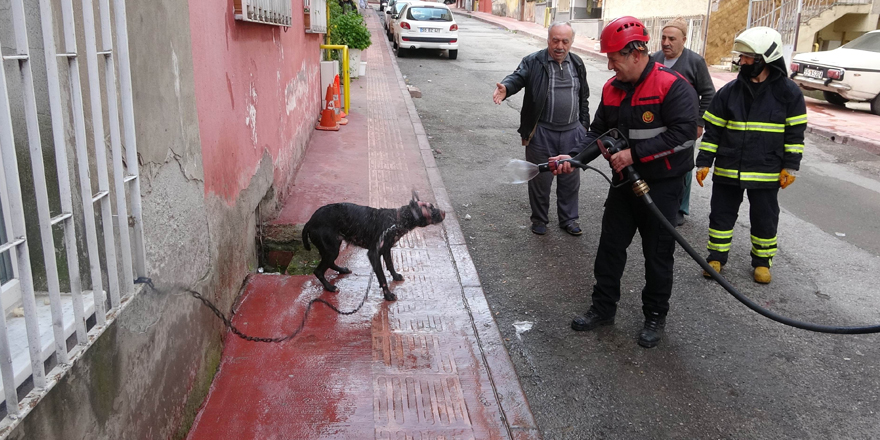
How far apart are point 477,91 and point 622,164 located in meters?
10.9

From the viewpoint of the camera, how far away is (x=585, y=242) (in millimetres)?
5723

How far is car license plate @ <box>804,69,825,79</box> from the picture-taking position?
1291 centimetres

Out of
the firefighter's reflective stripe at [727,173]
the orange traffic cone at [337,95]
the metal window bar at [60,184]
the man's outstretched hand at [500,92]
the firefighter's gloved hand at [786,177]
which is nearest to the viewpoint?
the metal window bar at [60,184]

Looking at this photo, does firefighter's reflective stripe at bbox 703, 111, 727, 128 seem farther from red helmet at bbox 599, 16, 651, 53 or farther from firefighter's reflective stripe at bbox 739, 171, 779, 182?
red helmet at bbox 599, 16, 651, 53

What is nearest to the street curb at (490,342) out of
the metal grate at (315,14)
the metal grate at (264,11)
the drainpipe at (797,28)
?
the metal grate at (264,11)

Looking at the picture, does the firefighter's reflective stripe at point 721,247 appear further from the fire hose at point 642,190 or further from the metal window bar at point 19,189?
the metal window bar at point 19,189

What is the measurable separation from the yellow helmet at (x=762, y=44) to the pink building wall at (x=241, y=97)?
3.37 meters

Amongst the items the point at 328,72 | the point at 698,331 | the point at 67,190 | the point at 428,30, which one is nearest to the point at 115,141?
the point at 67,190

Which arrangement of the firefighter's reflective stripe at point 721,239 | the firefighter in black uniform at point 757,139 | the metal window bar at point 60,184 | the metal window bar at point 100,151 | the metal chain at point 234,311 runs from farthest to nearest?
1. the firefighter's reflective stripe at point 721,239
2. the firefighter in black uniform at point 757,139
3. the metal chain at point 234,311
4. the metal window bar at point 100,151
5. the metal window bar at point 60,184

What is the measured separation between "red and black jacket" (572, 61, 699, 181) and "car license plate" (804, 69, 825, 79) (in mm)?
11221

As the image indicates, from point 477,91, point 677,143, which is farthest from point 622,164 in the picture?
point 477,91

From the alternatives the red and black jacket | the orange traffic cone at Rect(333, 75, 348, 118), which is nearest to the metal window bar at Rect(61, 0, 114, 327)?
the red and black jacket

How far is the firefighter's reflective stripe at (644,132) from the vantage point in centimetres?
371

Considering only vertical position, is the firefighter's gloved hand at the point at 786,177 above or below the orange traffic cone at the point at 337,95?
below
